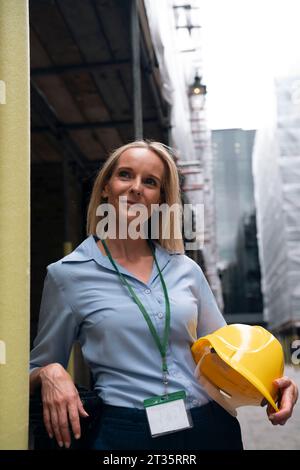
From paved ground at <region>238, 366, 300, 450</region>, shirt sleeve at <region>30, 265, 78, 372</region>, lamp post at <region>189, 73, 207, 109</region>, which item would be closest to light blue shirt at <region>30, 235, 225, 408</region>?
shirt sleeve at <region>30, 265, 78, 372</region>

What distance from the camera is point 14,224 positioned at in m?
1.34

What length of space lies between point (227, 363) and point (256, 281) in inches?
2357

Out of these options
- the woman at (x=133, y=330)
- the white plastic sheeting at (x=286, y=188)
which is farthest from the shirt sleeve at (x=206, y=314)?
the white plastic sheeting at (x=286, y=188)

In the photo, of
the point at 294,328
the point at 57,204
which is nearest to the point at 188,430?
the point at 57,204

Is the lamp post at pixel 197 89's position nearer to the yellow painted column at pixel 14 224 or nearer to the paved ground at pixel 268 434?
the paved ground at pixel 268 434

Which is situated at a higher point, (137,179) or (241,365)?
(137,179)

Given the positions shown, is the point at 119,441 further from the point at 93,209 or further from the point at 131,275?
the point at 93,209

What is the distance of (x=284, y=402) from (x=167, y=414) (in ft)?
0.98

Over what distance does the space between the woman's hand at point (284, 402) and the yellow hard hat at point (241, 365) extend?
16 millimetres

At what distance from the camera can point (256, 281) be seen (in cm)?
5994

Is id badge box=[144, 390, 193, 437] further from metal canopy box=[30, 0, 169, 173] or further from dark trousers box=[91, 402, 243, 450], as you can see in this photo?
metal canopy box=[30, 0, 169, 173]

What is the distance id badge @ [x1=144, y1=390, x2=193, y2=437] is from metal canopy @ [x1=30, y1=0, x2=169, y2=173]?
7.64 ft

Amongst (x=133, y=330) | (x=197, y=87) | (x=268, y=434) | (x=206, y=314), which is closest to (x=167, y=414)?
(x=133, y=330)

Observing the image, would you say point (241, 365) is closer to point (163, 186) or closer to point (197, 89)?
point (163, 186)
